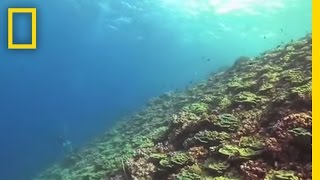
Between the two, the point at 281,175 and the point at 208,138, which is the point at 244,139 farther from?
the point at 281,175

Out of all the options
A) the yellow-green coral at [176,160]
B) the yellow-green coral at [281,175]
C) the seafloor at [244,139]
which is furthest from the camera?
the yellow-green coral at [176,160]

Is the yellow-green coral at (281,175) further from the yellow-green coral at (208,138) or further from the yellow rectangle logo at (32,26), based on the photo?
the yellow rectangle logo at (32,26)

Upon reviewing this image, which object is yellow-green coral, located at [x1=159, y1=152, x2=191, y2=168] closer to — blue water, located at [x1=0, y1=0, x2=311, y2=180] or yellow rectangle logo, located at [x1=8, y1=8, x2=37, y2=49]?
yellow rectangle logo, located at [x1=8, y1=8, x2=37, y2=49]

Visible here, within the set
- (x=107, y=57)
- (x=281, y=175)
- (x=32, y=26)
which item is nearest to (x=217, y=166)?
(x=281, y=175)

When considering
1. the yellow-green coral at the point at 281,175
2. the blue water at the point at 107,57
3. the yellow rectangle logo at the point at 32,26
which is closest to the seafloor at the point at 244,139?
the yellow-green coral at the point at 281,175

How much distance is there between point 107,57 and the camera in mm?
71125

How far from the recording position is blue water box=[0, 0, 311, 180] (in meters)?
41.0

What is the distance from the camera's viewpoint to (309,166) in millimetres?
6102

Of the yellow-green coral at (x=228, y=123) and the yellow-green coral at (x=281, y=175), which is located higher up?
the yellow-green coral at (x=228, y=123)

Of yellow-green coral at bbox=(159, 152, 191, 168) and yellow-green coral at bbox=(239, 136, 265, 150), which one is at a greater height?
yellow-green coral at bbox=(239, 136, 265, 150)

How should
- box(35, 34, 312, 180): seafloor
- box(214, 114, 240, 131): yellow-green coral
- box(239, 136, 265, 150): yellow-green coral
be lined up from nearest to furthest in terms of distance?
box(35, 34, 312, 180): seafloor
box(239, 136, 265, 150): yellow-green coral
box(214, 114, 240, 131): yellow-green coral

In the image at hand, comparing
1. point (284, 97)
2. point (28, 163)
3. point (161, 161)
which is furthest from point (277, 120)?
point (28, 163)

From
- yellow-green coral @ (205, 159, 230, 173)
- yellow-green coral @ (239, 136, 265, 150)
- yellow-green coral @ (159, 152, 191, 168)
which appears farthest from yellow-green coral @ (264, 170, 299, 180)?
yellow-green coral @ (159, 152, 191, 168)

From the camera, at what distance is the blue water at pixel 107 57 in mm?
41000
